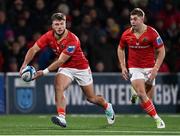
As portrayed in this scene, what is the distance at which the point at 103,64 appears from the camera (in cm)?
2147

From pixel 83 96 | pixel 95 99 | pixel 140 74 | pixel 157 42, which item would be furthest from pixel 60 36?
pixel 83 96

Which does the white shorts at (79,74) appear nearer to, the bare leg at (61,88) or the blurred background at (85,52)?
the bare leg at (61,88)

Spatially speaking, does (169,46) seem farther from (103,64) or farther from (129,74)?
(129,74)

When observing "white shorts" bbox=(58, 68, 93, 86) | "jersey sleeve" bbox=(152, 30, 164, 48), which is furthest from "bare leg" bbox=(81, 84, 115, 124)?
"jersey sleeve" bbox=(152, 30, 164, 48)

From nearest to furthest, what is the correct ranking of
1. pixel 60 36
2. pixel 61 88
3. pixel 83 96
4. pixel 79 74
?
pixel 61 88 → pixel 60 36 → pixel 79 74 → pixel 83 96

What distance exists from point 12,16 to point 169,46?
4.42m

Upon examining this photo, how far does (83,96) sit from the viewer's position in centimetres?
2098

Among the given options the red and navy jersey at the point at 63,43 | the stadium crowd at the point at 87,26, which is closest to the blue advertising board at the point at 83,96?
the stadium crowd at the point at 87,26

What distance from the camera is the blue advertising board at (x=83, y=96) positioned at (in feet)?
67.7

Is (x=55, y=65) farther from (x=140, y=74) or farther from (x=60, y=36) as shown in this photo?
(x=140, y=74)

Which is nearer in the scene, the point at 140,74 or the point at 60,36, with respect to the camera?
the point at 60,36

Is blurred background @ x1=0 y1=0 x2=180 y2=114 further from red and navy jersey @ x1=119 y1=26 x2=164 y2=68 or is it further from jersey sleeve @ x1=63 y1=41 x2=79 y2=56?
jersey sleeve @ x1=63 y1=41 x2=79 y2=56

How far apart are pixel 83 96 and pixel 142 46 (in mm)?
6057

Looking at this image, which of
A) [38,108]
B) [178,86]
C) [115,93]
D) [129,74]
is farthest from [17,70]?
[129,74]
